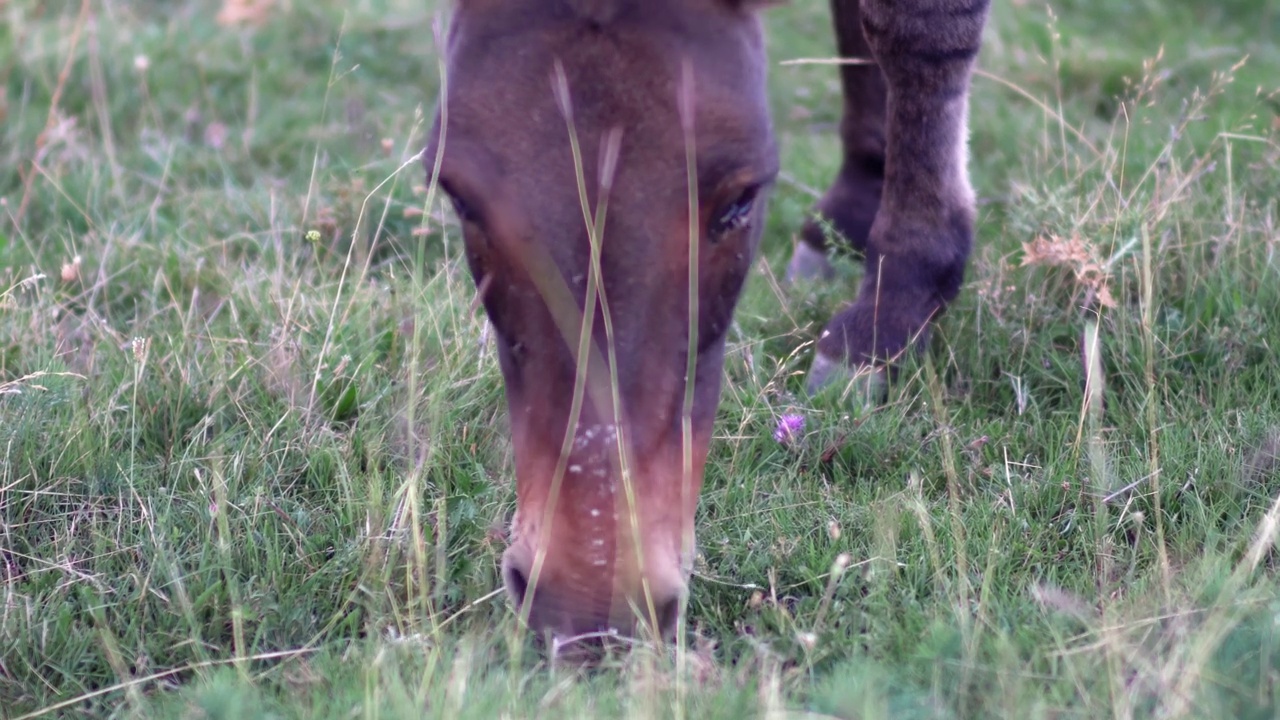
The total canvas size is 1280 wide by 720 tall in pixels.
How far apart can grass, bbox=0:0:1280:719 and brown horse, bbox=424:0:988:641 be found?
8.6 inches

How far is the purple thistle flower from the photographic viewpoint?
3.25 meters

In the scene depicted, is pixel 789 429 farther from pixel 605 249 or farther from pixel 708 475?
pixel 605 249

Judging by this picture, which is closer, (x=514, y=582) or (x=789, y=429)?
(x=514, y=582)

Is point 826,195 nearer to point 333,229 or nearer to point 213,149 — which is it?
point 333,229

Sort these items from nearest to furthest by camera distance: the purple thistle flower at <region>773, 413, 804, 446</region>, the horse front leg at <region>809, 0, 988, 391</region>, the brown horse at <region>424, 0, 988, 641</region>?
the brown horse at <region>424, 0, 988, 641</region> < the purple thistle flower at <region>773, 413, 804, 446</region> < the horse front leg at <region>809, 0, 988, 391</region>

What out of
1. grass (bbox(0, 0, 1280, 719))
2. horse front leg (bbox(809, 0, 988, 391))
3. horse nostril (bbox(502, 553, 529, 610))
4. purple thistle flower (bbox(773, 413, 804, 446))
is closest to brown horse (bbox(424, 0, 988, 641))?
horse nostril (bbox(502, 553, 529, 610))

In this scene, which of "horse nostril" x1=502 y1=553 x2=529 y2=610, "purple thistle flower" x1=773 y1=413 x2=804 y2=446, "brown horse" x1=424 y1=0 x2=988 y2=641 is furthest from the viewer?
"purple thistle flower" x1=773 y1=413 x2=804 y2=446

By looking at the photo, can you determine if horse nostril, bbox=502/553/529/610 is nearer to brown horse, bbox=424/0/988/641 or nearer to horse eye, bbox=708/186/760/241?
brown horse, bbox=424/0/988/641

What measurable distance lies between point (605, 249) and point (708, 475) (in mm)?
1058

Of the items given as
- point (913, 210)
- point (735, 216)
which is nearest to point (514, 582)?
point (735, 216)

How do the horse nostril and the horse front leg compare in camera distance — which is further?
the horse front leg

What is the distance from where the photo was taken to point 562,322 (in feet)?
7.38

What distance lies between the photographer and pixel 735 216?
2.41 m

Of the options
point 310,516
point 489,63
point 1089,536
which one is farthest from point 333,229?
point 1089,536
